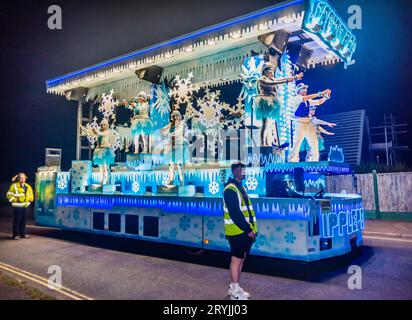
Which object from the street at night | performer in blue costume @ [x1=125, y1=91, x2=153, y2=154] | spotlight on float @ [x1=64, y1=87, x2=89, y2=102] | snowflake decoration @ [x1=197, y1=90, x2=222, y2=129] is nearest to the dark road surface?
the street at night

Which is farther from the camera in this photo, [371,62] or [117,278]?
[371,62]

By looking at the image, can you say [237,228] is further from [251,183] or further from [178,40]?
[178,40]

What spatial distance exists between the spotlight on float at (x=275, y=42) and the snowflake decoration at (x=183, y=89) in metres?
3.46

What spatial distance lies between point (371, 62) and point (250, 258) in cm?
1432

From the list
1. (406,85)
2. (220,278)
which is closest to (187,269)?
(220,278)

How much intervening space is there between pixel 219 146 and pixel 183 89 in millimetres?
2602

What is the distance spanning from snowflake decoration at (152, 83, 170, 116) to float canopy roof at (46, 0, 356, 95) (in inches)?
22.6

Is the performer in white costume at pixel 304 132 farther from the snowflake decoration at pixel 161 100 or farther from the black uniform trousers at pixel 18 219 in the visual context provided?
the black uniform trousers at pixel 18 219

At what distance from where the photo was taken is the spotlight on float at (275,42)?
8258 millimetres

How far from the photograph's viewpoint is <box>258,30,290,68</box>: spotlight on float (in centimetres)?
826

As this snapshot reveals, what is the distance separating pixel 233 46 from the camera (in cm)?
976

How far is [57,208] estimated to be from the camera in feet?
35.9

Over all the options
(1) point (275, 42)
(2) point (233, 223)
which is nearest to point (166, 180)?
(1) point (275, 42)
